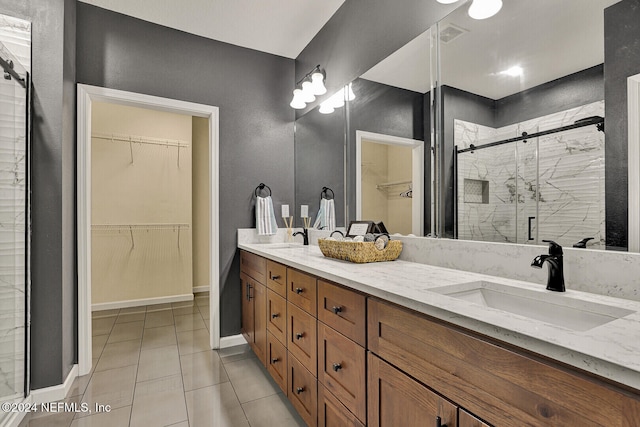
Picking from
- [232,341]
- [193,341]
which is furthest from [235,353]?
[193,341]

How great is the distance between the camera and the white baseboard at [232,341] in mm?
2719

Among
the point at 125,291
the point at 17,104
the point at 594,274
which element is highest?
the point at 17,104

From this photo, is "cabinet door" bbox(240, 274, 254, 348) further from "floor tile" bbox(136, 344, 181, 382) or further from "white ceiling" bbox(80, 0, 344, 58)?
"white ceiling" bbox(80, 0, 344, 58)

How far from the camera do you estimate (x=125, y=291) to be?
12.4 ft

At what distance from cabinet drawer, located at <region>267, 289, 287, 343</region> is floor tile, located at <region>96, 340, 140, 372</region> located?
1.24m

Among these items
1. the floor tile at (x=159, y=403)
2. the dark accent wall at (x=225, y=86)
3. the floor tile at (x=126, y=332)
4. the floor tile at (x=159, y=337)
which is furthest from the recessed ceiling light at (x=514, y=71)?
the floor tile at (x=126, y=332)

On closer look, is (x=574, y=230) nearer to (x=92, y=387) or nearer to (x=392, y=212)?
(x=392, y=212)

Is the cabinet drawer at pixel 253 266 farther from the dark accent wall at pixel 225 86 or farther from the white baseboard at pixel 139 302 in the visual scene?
the white baseboard at pixel 139 302

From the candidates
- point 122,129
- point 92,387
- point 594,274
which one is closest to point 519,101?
point 594,274

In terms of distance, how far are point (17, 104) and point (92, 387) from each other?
1790 millimetres

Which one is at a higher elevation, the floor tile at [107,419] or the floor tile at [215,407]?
the floor tile at [215,407]

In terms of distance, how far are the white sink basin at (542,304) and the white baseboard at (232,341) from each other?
7.17 ft

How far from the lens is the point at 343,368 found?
124 cm

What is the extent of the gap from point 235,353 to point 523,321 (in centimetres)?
242
